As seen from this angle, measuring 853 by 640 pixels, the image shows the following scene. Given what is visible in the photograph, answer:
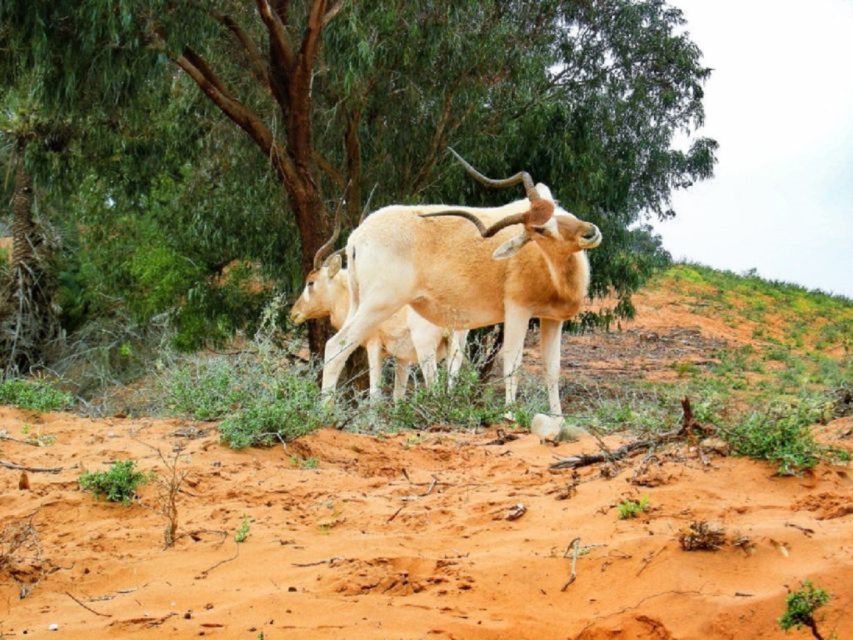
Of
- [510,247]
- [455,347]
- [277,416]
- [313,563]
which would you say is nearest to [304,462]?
[277,416]

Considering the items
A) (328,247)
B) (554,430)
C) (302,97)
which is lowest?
(554,430)

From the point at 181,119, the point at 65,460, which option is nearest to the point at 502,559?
the point at 65,460

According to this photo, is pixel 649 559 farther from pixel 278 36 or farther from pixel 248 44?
pixel 248 44

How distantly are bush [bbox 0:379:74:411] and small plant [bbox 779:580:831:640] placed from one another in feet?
22.7

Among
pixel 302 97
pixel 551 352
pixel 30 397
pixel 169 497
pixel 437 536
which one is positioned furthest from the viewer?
pixel 302 97

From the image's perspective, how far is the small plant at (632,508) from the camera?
4.73 metres

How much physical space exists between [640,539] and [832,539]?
72cm

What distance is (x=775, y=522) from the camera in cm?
443

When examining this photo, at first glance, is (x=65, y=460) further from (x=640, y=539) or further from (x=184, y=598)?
(x=640, y=539)

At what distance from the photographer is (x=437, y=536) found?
16.2 feet

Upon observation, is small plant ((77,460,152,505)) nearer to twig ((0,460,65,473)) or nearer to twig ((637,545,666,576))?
twig ((0,460,65,473))

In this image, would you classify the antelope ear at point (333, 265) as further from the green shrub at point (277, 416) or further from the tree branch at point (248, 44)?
the green shrub at point (277, 416)

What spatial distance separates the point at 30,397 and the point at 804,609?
23.9 feet

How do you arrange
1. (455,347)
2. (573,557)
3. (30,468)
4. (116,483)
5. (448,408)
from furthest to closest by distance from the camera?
(455,347) < (448,408) < (30,468) < (116,483) < (573,557)
